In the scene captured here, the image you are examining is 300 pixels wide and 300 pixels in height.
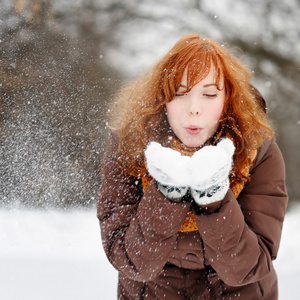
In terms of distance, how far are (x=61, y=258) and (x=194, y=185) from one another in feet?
5.68

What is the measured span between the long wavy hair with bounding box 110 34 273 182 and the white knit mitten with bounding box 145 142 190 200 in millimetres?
219

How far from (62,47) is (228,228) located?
8.19ft

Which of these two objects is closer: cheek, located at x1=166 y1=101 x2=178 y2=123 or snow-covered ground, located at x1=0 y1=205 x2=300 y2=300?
cheek, located at x1=166 y1=101 x2=178 y2=123

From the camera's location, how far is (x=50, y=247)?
2.72 metres

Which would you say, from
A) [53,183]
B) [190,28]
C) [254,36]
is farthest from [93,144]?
[254,36]

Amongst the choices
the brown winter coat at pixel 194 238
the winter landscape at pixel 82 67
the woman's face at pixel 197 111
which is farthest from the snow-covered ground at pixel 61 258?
the woman's face at pixel 197 111

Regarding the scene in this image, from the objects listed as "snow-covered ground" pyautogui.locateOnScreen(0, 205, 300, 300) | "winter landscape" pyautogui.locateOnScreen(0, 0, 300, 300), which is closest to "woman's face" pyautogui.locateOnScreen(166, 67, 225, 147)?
"snow-covered ground" pyautogui.locateOnScreen(0, 205, 300, 300)

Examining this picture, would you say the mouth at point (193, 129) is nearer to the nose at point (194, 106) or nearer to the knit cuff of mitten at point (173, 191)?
the nose at point (194, 106)

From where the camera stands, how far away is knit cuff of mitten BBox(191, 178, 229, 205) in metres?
1.07

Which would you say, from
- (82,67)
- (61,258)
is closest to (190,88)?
(61,258)

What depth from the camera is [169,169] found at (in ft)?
3.41

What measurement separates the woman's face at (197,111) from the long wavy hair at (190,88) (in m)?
0.02

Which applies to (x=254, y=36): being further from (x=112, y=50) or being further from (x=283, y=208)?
(x=283, y=208)

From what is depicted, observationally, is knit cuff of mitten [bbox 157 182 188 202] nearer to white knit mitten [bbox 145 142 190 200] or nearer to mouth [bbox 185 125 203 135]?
white knit mitten [bbox 145 142 190 200]
